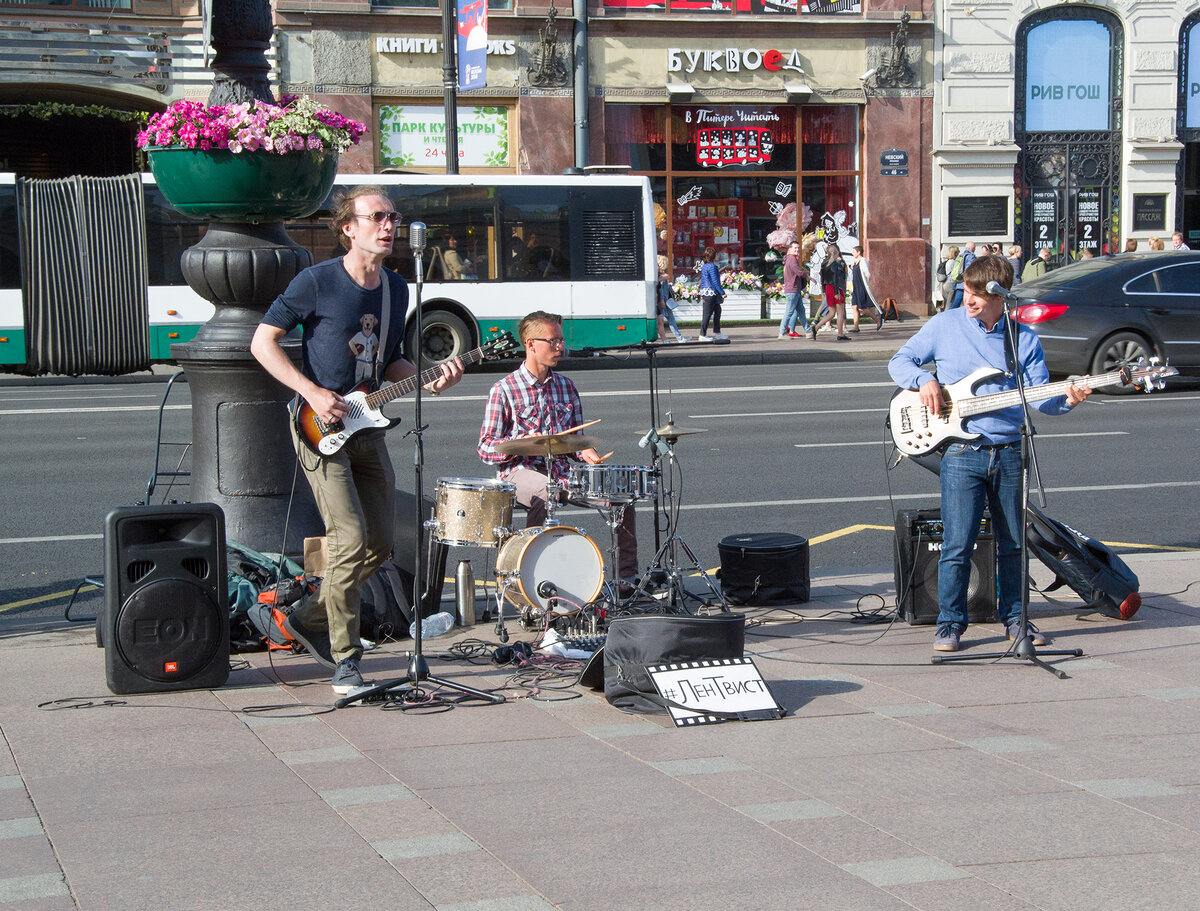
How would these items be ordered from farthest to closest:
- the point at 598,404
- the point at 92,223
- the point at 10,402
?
the point at 10,402
the point at 598,404
the point at 92,223

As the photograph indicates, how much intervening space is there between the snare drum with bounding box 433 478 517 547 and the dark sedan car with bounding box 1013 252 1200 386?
11.3 metres

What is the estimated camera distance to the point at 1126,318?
16.4m

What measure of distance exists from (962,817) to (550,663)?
249 centimetres

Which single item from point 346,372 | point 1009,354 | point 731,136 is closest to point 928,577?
point 1009,354

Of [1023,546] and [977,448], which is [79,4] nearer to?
[977,448]

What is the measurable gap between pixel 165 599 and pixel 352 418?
3.55 feet

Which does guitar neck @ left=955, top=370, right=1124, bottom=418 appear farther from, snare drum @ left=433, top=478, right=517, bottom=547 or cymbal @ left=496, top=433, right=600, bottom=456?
snare drum @ left=433, top=478, right=517, bottom=547

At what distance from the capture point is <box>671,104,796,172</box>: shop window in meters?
28.4

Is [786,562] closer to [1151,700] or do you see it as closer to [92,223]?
[1151,700]

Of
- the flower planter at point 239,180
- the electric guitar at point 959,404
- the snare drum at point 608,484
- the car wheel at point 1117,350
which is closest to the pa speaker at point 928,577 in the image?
the electric guitar at point 959,404

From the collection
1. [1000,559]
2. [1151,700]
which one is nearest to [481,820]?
[1151,700]

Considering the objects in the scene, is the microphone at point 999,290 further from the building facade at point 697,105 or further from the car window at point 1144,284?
the building facade at point 697,105

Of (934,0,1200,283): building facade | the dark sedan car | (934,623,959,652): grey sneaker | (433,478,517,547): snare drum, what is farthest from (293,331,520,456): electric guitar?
(934,0,1200,283): building facade

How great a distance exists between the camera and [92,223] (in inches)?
290
